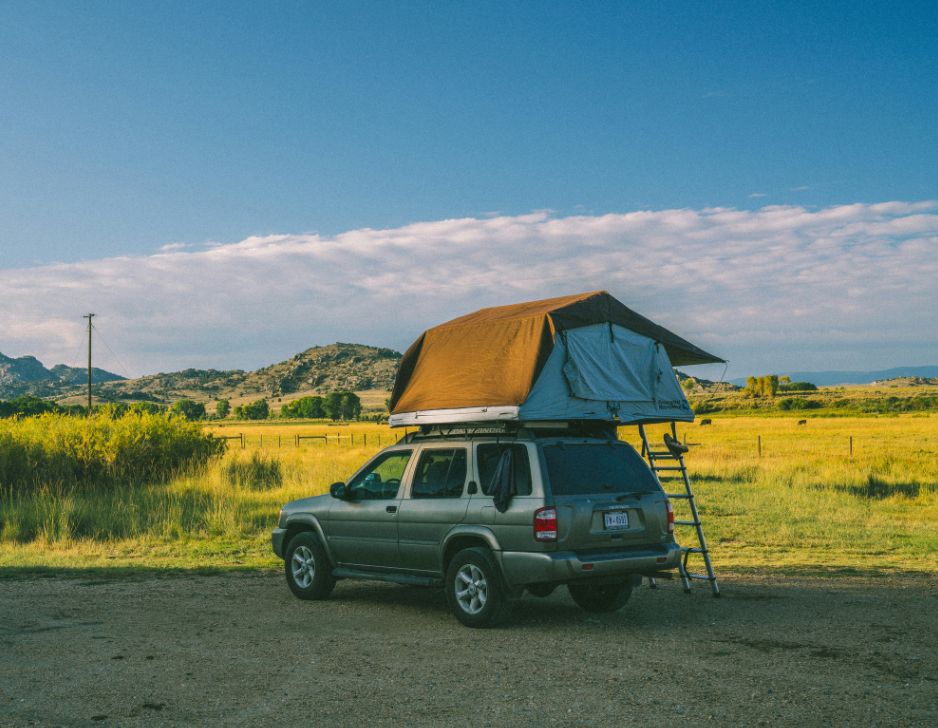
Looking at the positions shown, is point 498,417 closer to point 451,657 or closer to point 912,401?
point 451,657

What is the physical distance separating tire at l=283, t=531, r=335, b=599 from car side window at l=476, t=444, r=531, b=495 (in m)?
2.47

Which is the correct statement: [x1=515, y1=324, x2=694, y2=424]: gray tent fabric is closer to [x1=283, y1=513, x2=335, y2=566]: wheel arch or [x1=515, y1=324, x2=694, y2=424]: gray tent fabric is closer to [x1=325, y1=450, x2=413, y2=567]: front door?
[x1=325, y1=450, x2=413, y2=567]: front door

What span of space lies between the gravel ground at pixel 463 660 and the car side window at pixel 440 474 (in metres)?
1.27

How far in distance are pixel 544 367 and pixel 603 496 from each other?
1.51 m

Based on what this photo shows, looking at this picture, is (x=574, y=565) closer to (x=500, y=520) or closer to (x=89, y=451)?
(x=500, y=520)

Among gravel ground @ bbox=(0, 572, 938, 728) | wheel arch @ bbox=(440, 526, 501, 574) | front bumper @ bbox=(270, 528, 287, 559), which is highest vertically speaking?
wheel arch @ bbox=(440, 526, 501, 574)

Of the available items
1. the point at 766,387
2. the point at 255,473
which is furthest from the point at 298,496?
the point at 766,387

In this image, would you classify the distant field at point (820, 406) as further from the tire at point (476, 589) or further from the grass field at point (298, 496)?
the tire at point (476, 589)

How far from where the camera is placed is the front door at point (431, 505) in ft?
31.1

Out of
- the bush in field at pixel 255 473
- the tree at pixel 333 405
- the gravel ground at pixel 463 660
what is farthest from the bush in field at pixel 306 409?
the gravel ground at pixel 463 660

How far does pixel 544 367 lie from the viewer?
32.3 ft

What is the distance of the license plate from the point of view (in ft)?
29.6

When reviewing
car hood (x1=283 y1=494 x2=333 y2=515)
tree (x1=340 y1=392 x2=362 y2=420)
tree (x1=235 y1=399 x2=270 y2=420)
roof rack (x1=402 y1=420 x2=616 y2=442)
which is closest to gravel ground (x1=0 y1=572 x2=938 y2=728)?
car hood (x1=283 y1=494 x2=333 y2=515)

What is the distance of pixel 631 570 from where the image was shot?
9.05 m
